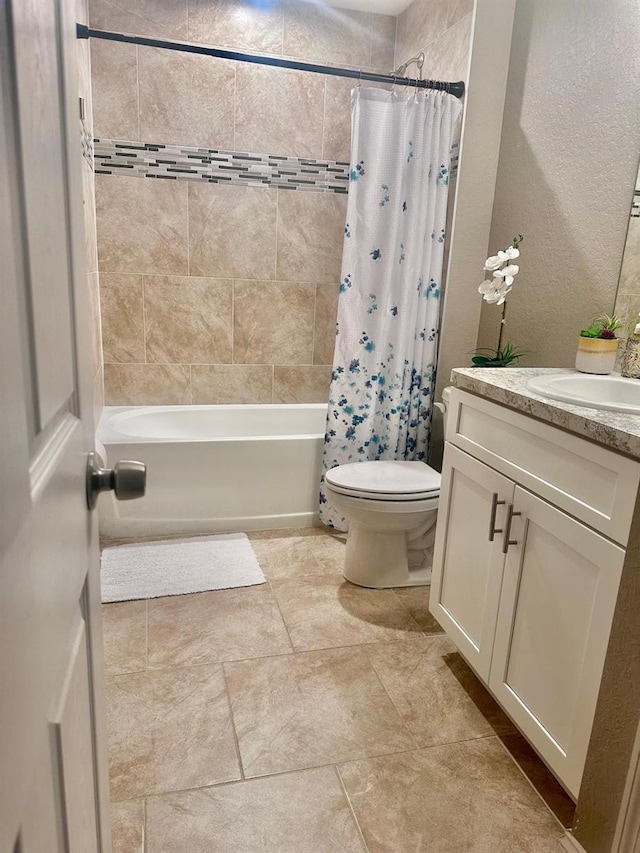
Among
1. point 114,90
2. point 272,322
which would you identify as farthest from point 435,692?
point 114,90

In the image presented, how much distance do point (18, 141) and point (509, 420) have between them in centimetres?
130

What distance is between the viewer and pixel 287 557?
8.70ft

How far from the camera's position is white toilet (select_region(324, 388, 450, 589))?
2.27 meters

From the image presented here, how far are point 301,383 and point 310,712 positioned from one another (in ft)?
7.02

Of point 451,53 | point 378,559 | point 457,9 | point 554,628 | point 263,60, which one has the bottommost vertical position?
point 378,559

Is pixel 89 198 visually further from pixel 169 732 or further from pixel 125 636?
pixel 169 732

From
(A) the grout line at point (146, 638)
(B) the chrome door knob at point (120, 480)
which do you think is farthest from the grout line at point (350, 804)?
(B) the chrome door knob at point (120, 480)

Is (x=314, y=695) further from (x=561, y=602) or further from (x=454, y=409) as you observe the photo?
(x=454, y=409)

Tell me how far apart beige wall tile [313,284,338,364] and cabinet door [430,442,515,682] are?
1.78 m

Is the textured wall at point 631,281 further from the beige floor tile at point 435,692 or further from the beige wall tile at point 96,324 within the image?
the beige wall tile at point 96,324

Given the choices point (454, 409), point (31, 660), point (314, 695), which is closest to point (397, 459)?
point (454, 409)

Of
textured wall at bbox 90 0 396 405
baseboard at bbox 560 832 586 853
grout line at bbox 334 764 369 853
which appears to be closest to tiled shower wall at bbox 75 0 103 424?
textured wall at bbox 90 0 396 405

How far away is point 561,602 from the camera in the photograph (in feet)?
4.44

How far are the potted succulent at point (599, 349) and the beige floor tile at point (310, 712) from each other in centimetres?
116
